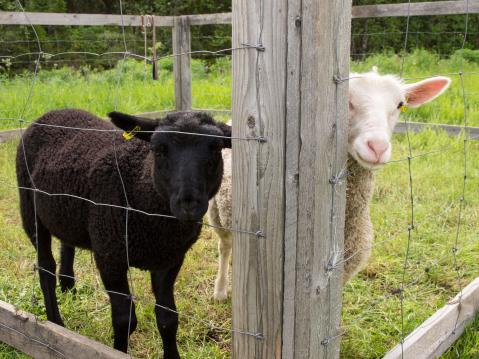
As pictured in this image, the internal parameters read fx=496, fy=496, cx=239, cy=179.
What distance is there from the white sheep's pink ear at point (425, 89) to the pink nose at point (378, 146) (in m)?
0.70

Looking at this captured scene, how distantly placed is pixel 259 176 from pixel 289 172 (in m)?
0.11

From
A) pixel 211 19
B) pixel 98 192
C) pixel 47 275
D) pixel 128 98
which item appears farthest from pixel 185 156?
pixel 128 98

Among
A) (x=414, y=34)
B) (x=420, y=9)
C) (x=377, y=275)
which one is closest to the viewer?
(x=377, y=275)

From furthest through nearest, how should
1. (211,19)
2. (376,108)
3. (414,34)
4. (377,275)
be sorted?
(414,34), (211,19), (377,275), (376,108)

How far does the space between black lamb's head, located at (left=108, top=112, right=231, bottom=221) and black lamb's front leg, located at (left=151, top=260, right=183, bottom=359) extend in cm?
64

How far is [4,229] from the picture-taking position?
14.6 ft

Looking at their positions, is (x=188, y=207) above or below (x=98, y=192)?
above

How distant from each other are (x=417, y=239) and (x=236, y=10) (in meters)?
3.24

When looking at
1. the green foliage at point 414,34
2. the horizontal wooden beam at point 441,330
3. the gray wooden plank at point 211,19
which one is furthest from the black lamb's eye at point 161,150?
the green foliage at point 414,34

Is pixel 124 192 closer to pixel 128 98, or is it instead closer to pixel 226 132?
pixel 226 132

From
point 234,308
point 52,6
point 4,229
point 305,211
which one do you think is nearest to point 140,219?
point 234,308

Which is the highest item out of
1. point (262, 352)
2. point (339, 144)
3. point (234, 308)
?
point (339, 144)

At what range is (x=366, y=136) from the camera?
7.52 ft

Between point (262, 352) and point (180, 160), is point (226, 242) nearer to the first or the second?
point (180, 160)
